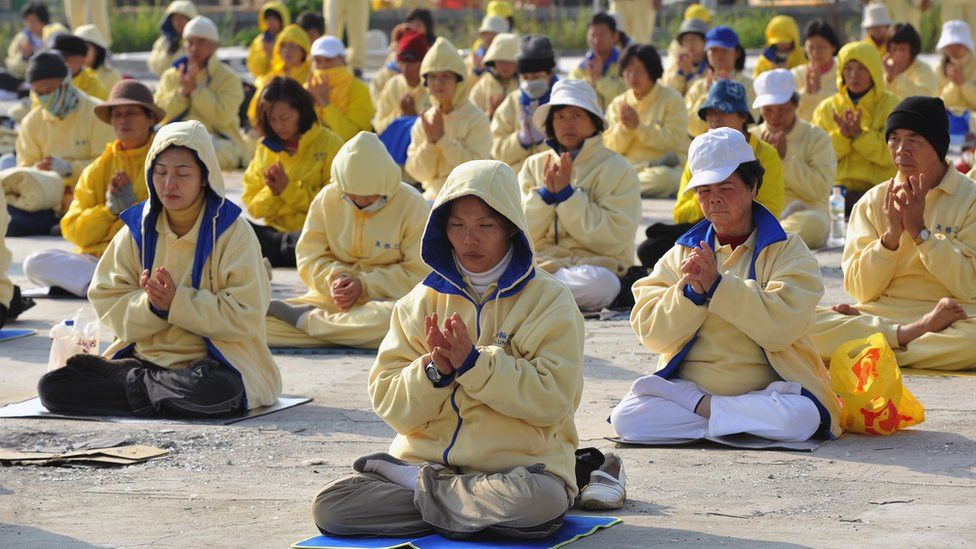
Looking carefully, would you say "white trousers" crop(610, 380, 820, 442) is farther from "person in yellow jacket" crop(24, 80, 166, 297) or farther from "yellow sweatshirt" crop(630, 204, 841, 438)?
"person in yellow jacket" crop(24, 80, 166, 297)

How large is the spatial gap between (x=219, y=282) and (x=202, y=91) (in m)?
9.02

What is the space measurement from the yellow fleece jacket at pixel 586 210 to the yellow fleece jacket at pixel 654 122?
468 centimetres

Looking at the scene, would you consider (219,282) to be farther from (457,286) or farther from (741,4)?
(741,4)

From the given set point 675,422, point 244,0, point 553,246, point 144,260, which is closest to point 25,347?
point 144,260

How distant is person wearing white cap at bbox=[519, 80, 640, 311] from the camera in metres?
9.24

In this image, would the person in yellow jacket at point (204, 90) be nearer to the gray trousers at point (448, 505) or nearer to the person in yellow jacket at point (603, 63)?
the person in yellow jacket at point (603, 63)

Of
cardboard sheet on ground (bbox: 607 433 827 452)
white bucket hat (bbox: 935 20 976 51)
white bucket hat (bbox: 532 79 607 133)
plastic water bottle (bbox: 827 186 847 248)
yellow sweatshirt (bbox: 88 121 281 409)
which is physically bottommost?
plastic water bottle (bbox: 827 186 847 248)

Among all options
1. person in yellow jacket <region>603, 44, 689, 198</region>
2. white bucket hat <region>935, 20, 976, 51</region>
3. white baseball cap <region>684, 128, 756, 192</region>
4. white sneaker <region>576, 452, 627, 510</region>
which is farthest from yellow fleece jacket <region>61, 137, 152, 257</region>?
white bucket hat <region>935, 20, 976, 51</region>

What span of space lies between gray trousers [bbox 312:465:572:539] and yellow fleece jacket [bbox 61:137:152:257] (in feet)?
15.3

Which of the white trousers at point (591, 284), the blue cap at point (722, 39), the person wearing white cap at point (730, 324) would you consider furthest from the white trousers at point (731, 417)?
the blue cap at point (722, 39)

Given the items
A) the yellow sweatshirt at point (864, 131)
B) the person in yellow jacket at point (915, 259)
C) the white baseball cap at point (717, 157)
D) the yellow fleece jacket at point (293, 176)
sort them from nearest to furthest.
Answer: the white baseball cap at point (717, 157)
the person in yellow jacket at point (915, 259)
the yellow fleece jacket at point (293, 176)
the yellow sweatshirt at point (864, 131)

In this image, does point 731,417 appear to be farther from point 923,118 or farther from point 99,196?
point 99,196

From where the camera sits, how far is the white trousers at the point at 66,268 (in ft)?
32.9

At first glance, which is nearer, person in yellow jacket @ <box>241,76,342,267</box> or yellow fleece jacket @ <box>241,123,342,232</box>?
person in yellow jacket @ <box>241,76,342,267</box>
